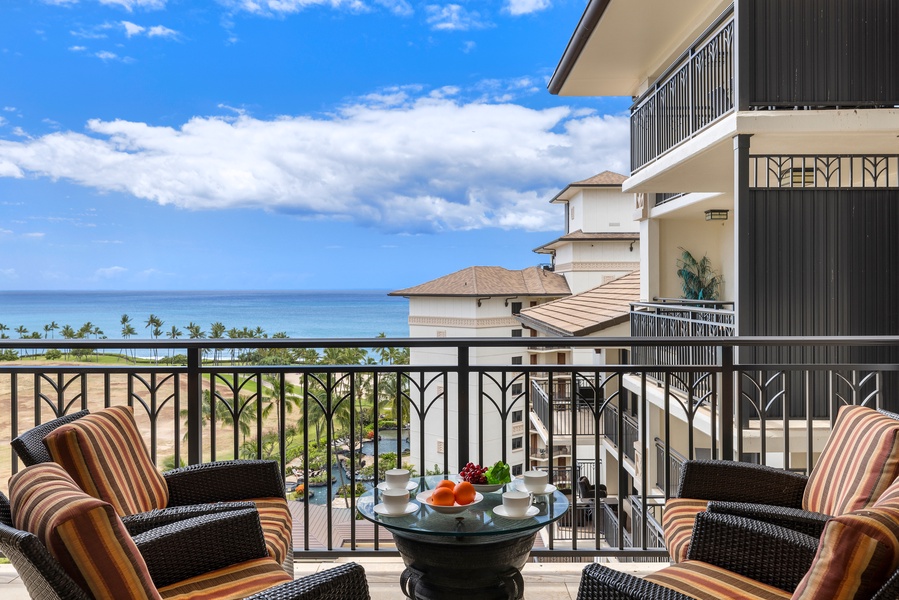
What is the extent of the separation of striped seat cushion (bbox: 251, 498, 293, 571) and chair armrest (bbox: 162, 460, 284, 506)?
0.05 metres

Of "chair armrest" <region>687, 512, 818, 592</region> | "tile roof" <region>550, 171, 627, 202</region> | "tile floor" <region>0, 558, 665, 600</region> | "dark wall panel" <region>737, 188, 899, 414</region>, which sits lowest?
"tile floor" <region>0, 558, 665, 600</region>

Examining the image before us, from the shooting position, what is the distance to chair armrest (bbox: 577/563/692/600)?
1.39 m

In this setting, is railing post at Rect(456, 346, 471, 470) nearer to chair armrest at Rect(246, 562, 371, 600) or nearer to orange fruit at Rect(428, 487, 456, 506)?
orange fruit at Rect(428, 487, 456, 506)

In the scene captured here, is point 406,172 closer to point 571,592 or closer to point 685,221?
point 685,221

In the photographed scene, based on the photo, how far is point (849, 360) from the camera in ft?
16.8

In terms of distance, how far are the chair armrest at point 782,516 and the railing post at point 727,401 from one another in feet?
2.78

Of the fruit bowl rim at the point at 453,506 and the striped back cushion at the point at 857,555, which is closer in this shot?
the striped back cushion at the point at 857,555

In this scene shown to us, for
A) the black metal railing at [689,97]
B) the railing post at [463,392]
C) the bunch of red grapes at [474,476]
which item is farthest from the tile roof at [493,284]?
the bunch of red grapes at [474,476]

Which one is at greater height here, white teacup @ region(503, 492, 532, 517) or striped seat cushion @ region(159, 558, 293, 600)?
white teacup @ region(503, 492, 532, 517)

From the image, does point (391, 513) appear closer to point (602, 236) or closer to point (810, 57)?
point (810, 57)

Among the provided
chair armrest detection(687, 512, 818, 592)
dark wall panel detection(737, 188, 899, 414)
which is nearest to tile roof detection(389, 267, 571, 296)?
dark wall panel detection(737, 188, 899, 414)

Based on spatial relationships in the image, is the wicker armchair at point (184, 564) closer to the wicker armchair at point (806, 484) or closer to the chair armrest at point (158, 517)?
the chair armrest at point (158, 517)

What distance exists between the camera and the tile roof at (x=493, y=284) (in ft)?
66.9

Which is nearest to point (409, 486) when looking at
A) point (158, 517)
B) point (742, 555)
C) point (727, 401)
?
point (158, 517)
